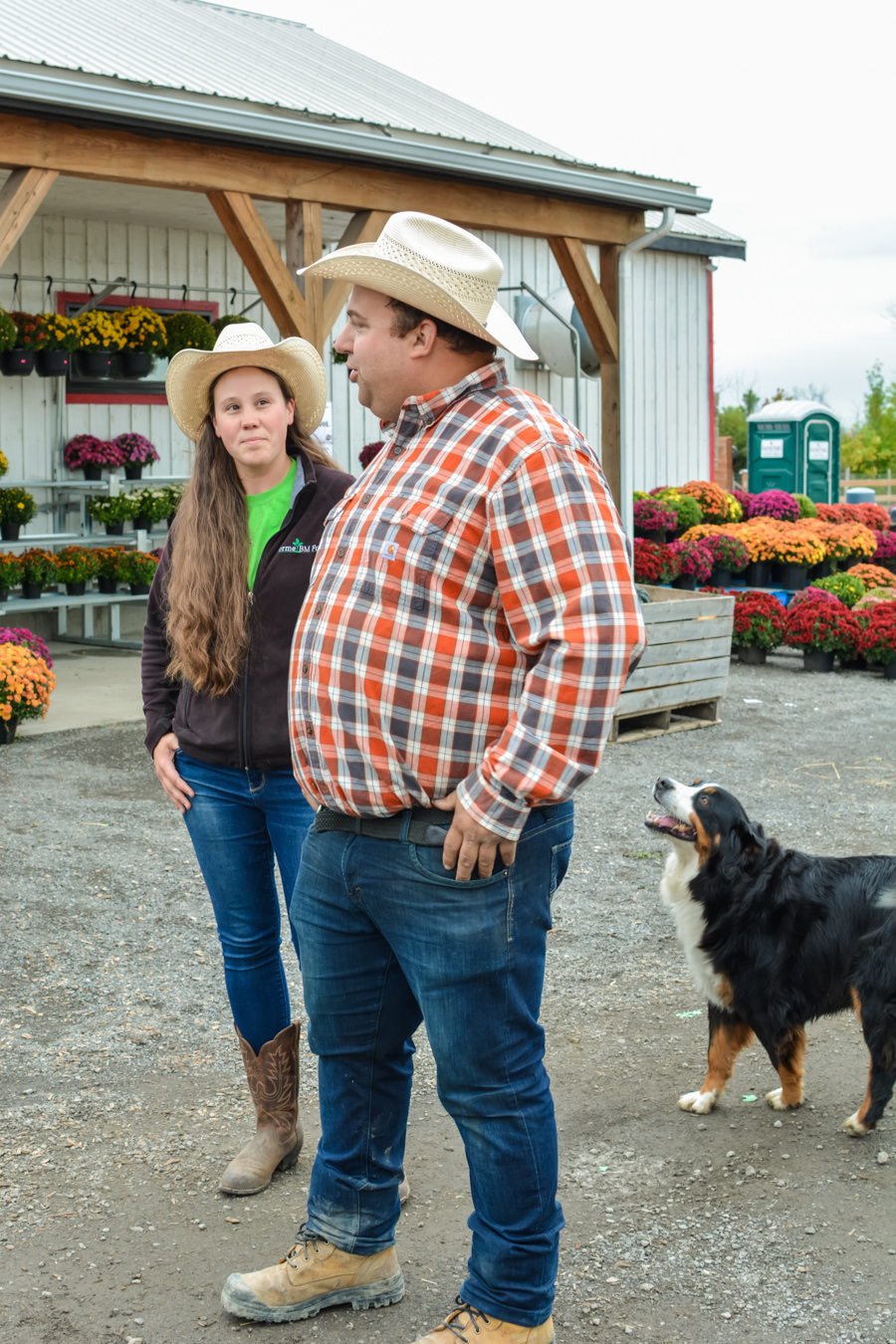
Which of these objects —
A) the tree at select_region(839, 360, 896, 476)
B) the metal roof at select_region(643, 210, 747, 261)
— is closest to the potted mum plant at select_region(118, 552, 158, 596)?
the metal roof at select_region(643, 210, 747, 261)

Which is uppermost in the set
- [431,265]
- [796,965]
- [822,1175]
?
[431,265]

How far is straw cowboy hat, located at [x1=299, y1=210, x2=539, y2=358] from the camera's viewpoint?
87.6 inches

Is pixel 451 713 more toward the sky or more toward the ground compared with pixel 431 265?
more toward the ground

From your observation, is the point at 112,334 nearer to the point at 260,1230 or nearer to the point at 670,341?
the point at 670,341

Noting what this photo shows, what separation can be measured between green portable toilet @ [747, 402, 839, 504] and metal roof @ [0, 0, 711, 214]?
715cm

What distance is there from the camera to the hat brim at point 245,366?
306 cm

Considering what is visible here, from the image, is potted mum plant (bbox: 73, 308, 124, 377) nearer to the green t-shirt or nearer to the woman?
the woman

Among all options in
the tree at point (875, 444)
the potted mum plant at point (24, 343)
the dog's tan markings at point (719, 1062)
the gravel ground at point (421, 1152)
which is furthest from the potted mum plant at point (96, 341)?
the tree at point (875, 444)

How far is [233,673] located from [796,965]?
5.49 ft

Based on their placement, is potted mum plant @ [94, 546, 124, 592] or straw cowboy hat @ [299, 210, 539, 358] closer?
straw cowboy hat @ [299, 210, 539, 358]

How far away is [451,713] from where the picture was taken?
7.10ft

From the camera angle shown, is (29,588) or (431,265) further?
(29,588)

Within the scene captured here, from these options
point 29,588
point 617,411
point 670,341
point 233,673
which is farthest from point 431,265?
point 670,341

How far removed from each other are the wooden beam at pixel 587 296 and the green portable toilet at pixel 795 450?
9611 mm
